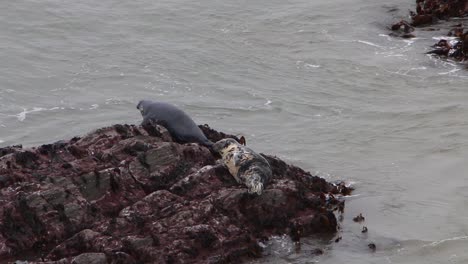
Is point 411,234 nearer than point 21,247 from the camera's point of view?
No

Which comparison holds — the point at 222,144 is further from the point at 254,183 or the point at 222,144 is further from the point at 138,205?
the point at 138,205

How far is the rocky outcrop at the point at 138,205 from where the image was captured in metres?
9.88

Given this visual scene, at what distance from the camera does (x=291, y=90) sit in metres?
19.2

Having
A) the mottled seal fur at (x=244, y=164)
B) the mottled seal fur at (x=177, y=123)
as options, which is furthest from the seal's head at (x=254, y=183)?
the mottled seal fur at (x=177, y=123)

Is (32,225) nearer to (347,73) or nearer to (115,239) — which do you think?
(115,239)

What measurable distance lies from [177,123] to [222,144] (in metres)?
0.93

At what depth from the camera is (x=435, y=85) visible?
1869 centimetres

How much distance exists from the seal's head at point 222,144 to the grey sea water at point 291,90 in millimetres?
1913

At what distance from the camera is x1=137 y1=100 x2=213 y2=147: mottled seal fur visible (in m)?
12.5

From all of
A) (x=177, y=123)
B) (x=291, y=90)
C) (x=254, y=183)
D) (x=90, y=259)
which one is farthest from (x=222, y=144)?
(x=291, y=90)

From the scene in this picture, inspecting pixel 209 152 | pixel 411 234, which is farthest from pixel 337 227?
pixel 209 152

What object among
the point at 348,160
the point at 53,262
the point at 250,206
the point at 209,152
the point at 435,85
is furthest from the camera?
the point at 435,85

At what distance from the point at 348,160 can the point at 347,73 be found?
649 centimetres

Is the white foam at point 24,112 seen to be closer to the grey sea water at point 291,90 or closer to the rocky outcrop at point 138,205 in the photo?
the grey sea water at point 291,90
